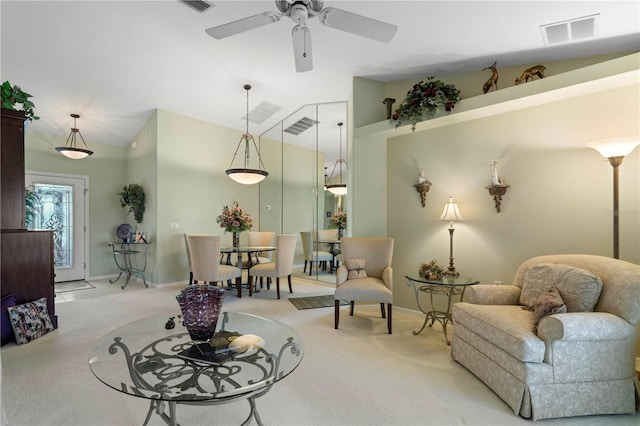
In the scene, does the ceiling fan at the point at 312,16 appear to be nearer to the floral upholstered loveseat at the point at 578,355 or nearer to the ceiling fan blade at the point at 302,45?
the ceiling fan blade at the point at 302,45

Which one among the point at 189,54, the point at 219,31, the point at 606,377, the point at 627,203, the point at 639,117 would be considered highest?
the point at 189,54

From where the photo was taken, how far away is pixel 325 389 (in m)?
2.23

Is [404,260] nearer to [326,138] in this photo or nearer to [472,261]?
[472,261]

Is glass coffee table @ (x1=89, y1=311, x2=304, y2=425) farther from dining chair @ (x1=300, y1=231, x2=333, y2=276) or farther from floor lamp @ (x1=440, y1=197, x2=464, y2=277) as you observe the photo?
dining chair @ (x1=300, y1=231, x2=333, y2=276)

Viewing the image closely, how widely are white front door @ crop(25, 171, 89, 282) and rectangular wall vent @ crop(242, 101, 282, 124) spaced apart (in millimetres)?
3671

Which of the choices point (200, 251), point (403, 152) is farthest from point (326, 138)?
point (200, 251)

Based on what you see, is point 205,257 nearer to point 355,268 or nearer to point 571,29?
point 355,268

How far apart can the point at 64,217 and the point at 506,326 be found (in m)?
7.55

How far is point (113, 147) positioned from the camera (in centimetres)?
664

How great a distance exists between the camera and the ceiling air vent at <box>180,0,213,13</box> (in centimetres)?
295

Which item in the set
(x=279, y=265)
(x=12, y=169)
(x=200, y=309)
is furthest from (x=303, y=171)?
(x=200, y=309)

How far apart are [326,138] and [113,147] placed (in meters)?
4.63

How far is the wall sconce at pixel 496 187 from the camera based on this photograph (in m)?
3.31

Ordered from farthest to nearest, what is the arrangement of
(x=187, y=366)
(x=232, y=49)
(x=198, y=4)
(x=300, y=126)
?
(x=300, y=126)
(x=232, y=49)
(x=198, y=4)
(x=187, y=366)
